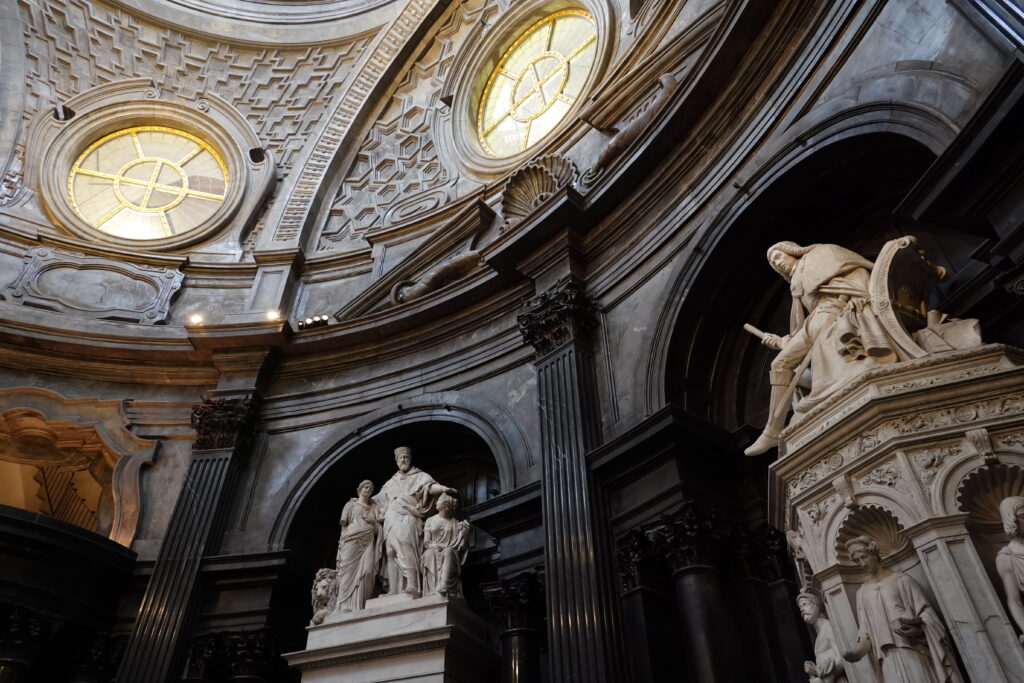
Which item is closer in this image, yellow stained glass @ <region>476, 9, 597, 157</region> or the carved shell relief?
the carved shell relief

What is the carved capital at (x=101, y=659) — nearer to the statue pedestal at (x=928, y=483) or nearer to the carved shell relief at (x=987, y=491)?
the statue pedestal at (x=928, y=483)

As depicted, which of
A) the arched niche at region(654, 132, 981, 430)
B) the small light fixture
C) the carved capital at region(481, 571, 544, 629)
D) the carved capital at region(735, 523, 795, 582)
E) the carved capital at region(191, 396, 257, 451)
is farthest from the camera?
the small light fixture

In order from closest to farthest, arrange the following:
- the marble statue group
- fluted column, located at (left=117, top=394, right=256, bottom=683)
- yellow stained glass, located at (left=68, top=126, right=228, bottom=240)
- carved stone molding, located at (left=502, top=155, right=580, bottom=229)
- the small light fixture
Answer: the marble statue group
fluted column, located at (left=117, top=394, right=256, bottom=683)
carved stone molding, located at (left=502, top=155, right=580, bottom=229)
the small light fixture
yellow stained glass, located at (left=68, top=126, right=228, bottom=240)

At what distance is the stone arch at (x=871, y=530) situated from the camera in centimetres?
356

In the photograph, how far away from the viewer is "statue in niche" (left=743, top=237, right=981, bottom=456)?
12.8ft

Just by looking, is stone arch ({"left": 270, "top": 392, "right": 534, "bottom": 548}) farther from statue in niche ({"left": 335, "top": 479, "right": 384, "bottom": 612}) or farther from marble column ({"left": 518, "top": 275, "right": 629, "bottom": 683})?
statue in niche ({"left": 335, "top": 479, "right": 384, "bottom": 612})

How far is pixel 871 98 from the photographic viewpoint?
18.7 feet

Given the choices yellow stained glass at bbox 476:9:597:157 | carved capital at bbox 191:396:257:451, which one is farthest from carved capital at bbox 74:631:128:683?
yellow stained glass at bbox 476:9:597:157

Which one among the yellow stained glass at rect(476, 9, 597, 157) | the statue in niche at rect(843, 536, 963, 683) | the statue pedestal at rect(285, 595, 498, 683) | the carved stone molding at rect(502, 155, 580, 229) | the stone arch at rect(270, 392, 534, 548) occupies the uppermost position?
the yellow stained glass at rect(476, 9, 597, 157)

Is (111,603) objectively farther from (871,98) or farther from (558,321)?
(871,98)

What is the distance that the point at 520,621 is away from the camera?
6.89m

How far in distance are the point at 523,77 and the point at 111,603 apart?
9.22 meters

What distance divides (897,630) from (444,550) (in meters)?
4.17

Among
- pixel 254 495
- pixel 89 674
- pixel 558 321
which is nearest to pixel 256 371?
pixel 254 495
